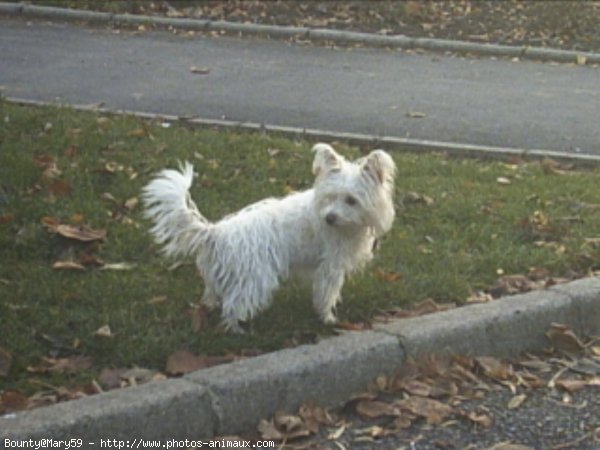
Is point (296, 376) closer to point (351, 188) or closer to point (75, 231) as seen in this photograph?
point (351, 188)

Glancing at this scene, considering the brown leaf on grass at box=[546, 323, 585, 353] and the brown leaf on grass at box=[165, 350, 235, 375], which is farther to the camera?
the brown leaf on grass at box=[546, 323, 585, 353]

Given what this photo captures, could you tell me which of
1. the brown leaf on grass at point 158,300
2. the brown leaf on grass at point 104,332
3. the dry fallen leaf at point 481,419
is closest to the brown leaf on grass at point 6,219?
the brown leaf on grass at point 158,300

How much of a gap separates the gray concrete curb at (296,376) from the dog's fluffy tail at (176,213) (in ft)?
2.39

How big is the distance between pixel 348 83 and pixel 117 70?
2.25m

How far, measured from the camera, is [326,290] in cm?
523

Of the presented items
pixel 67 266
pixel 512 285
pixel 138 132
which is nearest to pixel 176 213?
pixel 67 266

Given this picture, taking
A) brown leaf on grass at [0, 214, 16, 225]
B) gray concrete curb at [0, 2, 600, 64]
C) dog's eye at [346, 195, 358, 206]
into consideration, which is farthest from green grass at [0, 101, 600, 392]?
gray concrete curb at [0, 2, 600, 64]

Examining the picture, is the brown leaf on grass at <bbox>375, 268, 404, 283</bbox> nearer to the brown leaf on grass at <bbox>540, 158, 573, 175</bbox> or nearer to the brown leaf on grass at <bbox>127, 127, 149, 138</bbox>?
the brown leaf on grass at <bbox>540, 158, 573, 175</bbox>

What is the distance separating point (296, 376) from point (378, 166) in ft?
3.30

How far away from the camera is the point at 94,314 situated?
5.20 metres

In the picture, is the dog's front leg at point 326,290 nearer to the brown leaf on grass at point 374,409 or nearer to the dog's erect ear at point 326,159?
the dog's erect ear at point 326,159

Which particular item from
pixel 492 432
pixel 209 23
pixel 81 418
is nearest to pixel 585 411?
pixel 492 432

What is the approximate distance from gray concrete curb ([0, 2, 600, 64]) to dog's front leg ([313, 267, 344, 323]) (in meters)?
8.24

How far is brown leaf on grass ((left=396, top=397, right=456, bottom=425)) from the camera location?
4.60 meters
